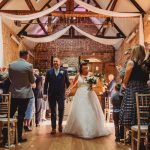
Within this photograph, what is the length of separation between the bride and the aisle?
21 cm

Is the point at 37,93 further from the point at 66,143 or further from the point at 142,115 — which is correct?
the point at 142,115

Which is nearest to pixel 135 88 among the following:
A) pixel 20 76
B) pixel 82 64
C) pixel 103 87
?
pixel 20 76

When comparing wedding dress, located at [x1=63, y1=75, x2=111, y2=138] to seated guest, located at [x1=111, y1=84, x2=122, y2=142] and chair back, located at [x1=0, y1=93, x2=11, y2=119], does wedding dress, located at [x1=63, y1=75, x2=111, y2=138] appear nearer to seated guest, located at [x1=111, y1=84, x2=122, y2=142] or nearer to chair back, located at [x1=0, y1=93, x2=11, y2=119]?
seated guest, located at [x1=111, y1=84, x2=122, y2=142]

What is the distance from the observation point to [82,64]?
22.2 ft

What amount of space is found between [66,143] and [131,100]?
59.0 inches

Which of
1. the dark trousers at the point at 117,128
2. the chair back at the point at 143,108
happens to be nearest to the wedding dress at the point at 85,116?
the dark trousers at the point at 117,128

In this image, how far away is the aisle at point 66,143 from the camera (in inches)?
200

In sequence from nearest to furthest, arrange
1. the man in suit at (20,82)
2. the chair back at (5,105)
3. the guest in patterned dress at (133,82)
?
the guest in patterned dress at (133,82) < the chair back at (5,105) < the man in suit at (20,82)

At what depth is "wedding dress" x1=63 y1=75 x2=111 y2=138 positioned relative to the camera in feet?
20.6

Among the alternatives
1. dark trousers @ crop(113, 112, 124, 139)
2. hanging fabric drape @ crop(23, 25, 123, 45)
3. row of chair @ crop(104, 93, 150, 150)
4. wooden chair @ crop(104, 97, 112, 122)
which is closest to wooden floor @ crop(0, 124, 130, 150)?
dark trousers @ crop(113, 112, 124, 139)

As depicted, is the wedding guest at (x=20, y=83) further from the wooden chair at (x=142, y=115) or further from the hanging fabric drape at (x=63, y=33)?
the hanging fabric drape at (x=63, y=33)

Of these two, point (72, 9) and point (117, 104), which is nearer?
point (117, 104)

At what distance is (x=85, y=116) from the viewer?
6.41m

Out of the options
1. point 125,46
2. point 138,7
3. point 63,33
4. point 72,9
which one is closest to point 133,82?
point 138,7
